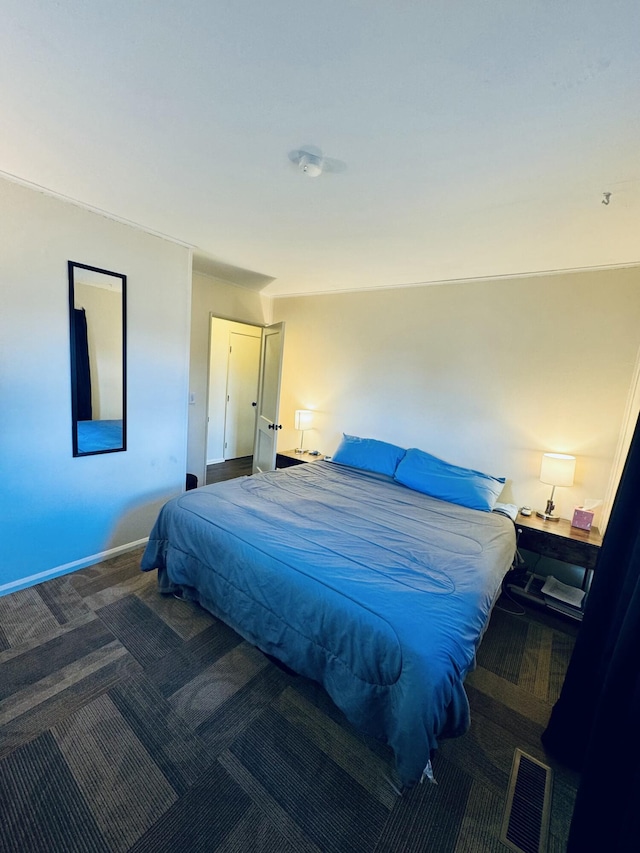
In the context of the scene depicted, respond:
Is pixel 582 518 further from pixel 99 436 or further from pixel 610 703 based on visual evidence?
pixel 99 436

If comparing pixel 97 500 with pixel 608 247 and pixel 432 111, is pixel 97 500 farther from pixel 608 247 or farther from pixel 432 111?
pixel 608 247

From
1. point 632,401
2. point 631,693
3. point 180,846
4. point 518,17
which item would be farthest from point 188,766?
point 632,401

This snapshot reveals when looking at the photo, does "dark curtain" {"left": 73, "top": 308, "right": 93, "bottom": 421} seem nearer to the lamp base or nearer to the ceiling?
the ceiling

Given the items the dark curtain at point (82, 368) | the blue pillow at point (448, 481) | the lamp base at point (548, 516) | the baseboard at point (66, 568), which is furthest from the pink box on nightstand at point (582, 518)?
the dark curtain at point (82, 368)

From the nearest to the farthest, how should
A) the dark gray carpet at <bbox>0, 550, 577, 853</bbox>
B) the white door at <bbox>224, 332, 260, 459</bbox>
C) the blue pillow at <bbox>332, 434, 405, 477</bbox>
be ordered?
the dark gray carpet at <bbox>0, 550, 577, 853</bbox> < the blue pillow at <bbox>332, 434, 405, 477</bbox> < the white door at <bbox>224, 332, 260, 459</bbox>

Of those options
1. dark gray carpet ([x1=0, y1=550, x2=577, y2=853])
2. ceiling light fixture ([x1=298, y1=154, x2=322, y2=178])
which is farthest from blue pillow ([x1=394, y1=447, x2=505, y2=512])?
ceiling light fixture ([x1=298, y1=154, x2=322, y2=178])

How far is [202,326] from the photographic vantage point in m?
3.75

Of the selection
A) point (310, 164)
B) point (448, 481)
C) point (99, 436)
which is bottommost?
point (448, 481)

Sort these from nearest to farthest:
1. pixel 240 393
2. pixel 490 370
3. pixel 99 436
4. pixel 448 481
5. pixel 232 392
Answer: pixel 99 436 < pixel 448 481 < pixel 490 370 < pixel 232 392 < pixel 240 393

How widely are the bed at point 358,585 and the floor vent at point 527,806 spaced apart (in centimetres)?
31

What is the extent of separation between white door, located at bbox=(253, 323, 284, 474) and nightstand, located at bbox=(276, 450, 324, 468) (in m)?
0.07

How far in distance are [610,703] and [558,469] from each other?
5.82ft

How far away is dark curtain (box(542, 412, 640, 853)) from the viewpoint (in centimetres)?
92

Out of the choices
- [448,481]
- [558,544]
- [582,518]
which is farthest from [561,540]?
A: [448,481]
